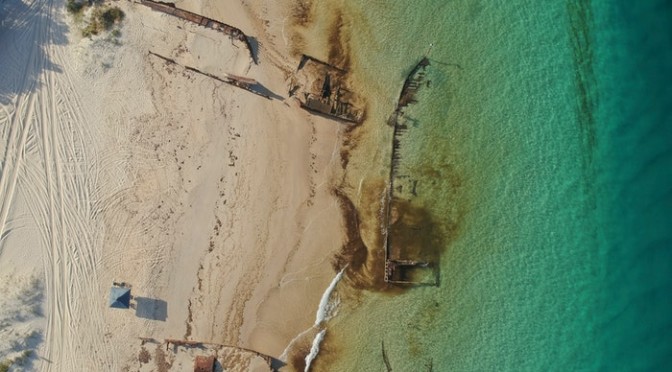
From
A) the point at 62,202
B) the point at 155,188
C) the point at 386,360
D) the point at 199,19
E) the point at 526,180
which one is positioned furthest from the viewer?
the point at 386,360

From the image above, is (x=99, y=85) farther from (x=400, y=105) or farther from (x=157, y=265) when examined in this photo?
(x=400, y=105)

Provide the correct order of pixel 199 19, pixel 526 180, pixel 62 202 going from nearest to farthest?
pixel 199 19 → pixel 62 202 → pixel 526 180

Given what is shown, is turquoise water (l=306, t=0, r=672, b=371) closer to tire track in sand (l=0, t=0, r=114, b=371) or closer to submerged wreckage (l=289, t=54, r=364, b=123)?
submerged wreckage (l=289, t=54, r=364, b=123)

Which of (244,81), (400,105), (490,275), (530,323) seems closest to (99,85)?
(244,81)

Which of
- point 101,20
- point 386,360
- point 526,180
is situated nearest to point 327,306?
point 386,360

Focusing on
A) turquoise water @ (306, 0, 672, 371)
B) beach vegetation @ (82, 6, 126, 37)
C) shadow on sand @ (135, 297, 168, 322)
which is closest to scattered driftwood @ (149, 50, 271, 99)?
beach vegetation @ (82, 6, 126, 37)

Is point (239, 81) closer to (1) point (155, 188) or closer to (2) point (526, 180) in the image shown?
(1) point (155, 188)
